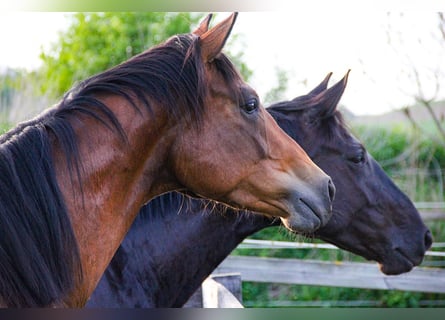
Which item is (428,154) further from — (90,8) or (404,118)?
(90,8)

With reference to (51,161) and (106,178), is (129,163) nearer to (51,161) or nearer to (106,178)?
(106,178)

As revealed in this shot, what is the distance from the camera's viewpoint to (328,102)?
2.47 m

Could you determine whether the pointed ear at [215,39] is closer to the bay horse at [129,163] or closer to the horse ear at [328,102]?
the bay horse at [129,163]

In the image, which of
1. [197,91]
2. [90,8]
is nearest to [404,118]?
[90,8]

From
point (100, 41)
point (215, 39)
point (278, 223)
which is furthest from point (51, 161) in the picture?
point (100, 41)

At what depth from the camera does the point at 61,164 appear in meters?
1.44

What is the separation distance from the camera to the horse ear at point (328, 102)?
2.46m

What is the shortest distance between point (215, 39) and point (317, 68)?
268 cm

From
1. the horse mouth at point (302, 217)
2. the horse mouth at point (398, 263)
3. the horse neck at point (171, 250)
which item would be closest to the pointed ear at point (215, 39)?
the horse mouth at point (302, 217)

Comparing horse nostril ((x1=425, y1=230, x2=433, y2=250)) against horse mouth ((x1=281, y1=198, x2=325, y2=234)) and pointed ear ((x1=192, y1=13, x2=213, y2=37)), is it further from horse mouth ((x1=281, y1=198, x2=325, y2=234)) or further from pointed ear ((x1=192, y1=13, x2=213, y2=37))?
pointed ear ((x1=192, y1=13, x2=213, y2=37))

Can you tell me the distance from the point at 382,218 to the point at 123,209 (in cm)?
133

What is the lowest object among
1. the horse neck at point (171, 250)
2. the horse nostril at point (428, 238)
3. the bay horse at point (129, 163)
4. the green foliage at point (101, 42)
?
the horse nostril at point (428, 238)

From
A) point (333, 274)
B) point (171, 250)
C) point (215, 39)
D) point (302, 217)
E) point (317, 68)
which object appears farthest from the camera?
point (317, 68)

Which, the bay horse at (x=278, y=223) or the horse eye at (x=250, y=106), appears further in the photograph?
the bay horse at (x=278, y=223)
